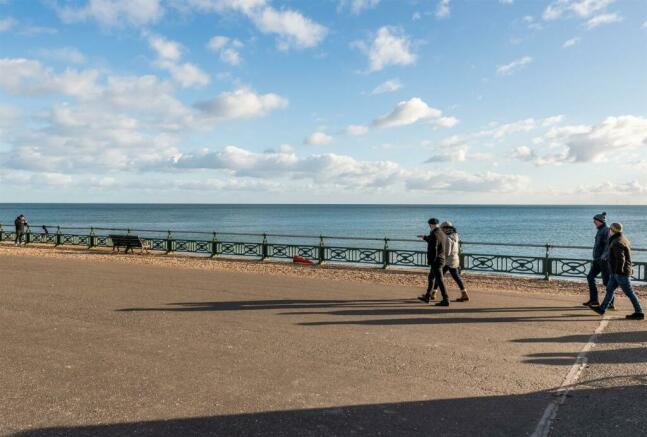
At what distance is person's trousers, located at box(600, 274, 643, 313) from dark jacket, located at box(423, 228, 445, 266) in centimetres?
301

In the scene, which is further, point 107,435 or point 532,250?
point 532,250

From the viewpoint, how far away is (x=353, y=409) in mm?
4711

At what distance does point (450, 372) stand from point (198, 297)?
6.56 m

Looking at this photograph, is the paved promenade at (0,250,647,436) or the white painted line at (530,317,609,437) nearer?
the white painted line at (530,317,609,437)

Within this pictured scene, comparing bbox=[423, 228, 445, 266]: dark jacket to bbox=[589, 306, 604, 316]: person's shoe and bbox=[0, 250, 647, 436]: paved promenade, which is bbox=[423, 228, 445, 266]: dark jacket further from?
bbox=[589, 306, 604, 316]: person's shoe

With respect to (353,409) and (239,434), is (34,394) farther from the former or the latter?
(353,409)

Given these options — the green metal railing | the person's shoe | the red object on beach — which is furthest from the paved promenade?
the red object on beach

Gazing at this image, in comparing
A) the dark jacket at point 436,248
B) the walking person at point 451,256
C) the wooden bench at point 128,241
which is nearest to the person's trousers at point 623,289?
the walking person at point 451,256

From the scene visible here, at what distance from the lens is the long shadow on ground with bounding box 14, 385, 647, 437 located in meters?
4.20

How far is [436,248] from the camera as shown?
983cm

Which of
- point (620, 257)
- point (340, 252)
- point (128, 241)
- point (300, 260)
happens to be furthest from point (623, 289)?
point (128, 241)

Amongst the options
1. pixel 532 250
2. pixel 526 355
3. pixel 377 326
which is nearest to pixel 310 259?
pixel 377 326

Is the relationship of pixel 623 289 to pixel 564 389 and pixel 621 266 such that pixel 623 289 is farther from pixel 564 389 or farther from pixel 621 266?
pixel 564 389

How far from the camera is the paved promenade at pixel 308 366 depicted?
174 inches
